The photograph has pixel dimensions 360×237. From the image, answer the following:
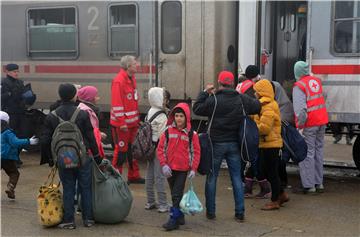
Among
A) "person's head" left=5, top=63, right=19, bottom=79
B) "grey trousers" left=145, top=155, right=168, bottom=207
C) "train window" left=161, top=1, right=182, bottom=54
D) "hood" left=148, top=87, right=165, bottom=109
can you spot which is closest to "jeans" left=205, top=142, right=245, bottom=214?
"grey trousers" left=145, top=155, right=168, bottom=207

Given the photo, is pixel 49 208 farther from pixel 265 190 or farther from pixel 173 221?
pixel 265 190

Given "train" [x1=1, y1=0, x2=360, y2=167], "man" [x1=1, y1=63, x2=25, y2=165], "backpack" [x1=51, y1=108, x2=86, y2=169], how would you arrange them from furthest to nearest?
"man" [x1=1, y1=63, x2=25, y2=165] < "train" [x1=1, y1=0, x2=360, y2=167] < "backpack" [x1=51, y1=108, x2=86, y2=169]

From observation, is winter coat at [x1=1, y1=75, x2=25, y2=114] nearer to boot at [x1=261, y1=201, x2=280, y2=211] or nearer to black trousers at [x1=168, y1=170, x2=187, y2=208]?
black trousers at [x1=168, y1=170, x2=187, y2=208]

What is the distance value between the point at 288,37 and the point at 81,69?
12.0ft

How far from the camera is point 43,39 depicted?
10320 millimetres

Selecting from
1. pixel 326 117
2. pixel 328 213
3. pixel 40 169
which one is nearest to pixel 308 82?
pixel 326 117

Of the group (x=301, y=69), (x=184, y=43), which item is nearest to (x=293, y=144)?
(x=301, y=69)

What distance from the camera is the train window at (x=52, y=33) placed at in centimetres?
1002

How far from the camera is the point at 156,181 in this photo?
6.65 m

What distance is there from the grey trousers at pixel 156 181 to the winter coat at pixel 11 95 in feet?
12.2

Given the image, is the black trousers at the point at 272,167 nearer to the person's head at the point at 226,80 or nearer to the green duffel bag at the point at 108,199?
the person's head at the point at 226,80

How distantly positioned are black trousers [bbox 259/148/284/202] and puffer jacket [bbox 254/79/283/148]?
0.08 m

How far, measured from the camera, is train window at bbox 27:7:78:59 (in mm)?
10016

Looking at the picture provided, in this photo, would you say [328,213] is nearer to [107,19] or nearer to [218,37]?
[218,37]
